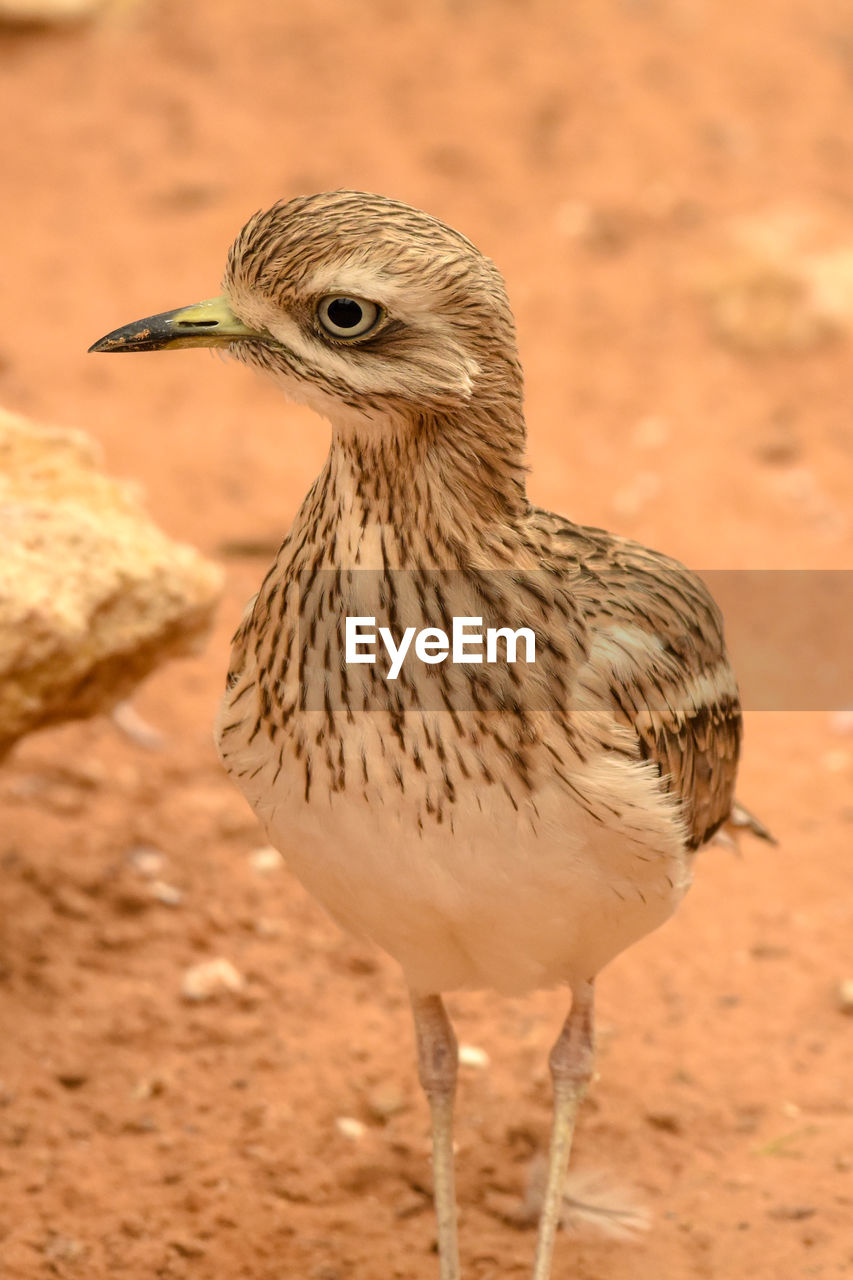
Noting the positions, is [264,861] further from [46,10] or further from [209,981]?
[46,10]

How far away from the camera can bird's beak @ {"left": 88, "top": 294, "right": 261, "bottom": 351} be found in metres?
2.92

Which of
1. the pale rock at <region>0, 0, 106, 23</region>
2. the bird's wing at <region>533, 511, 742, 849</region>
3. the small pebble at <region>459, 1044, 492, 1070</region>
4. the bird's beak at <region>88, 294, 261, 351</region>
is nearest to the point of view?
the bird's beak at <region>88, 294, 261, 351</region>

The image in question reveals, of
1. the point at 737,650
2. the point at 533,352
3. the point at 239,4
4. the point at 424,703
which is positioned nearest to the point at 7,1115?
the point at 424,703

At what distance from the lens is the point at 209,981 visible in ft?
15.0

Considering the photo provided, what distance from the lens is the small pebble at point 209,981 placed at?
4.55 meters

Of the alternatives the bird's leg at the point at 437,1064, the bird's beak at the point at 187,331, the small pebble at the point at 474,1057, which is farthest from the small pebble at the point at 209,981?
the bird's beak at the point at 187,331

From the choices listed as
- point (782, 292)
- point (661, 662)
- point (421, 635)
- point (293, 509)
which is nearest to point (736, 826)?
point (661, 662)

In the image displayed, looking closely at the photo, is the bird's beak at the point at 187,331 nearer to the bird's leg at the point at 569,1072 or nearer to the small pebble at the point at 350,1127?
the bird's leg at the point at 569,1072

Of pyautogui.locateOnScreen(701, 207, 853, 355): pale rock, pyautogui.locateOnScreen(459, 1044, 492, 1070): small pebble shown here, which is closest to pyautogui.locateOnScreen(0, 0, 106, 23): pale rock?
pyautogui.locateOnScreen(701, 207, 853, 355): pale rock

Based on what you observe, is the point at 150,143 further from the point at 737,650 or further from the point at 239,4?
the point at 737,650

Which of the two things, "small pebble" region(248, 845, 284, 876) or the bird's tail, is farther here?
"small pebble" region(248, 845, 284, 876)

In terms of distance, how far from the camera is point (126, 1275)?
11.9ft

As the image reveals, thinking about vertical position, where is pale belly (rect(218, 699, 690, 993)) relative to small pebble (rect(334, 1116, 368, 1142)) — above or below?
above

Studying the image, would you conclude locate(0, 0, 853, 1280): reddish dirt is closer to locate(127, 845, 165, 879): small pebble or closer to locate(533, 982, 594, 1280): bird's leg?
locate(127, 845, 165, 879): small pebble
